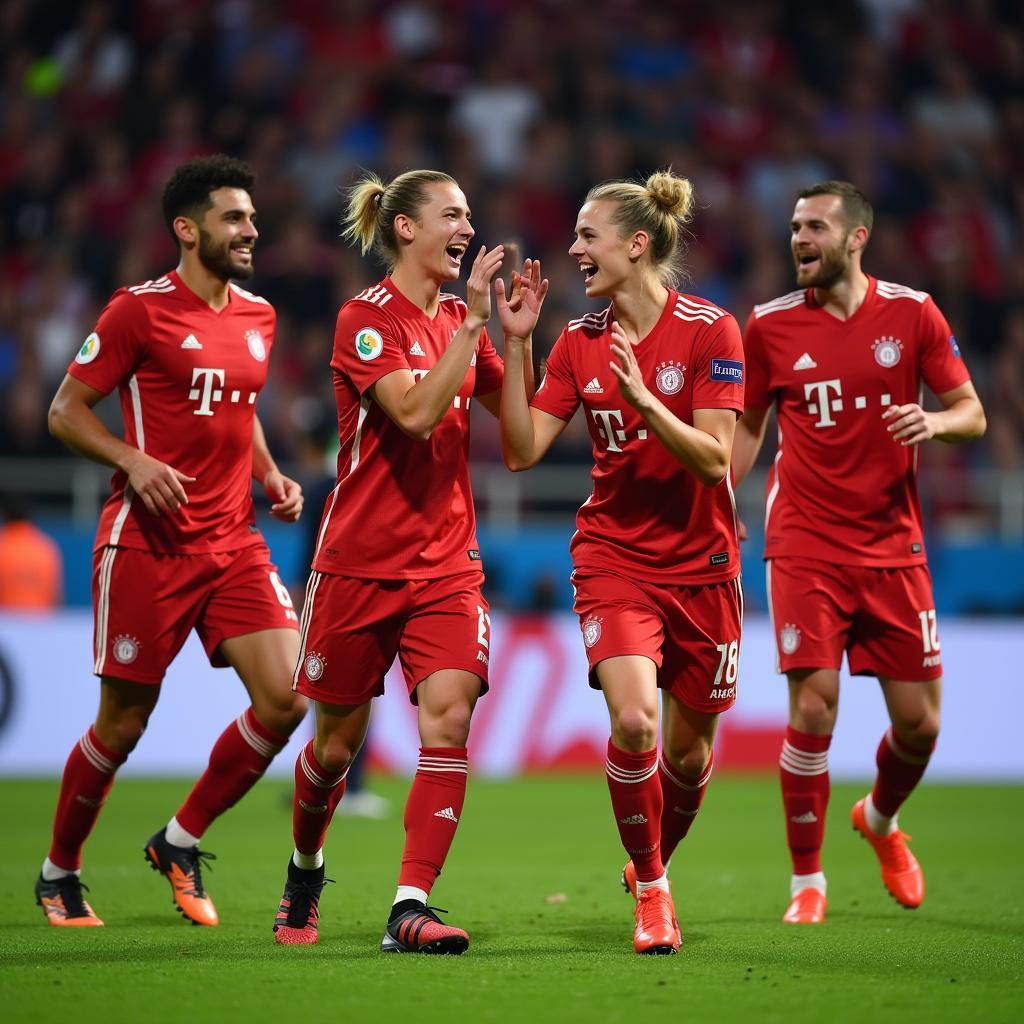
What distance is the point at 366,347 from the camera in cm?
555

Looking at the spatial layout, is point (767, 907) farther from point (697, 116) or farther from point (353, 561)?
point (697, 116)

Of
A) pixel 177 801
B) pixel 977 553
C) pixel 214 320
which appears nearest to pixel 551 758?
pixel 177 801

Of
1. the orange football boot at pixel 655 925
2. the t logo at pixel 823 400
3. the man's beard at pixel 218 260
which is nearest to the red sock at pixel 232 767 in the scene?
the orange football boot at pixel 655 925

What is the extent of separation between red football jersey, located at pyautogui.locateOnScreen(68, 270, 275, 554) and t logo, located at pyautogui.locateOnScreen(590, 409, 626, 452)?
1.40 meters

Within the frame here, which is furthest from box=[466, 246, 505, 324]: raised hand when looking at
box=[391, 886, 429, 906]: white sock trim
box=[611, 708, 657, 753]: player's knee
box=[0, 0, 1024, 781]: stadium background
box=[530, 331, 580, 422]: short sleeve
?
box=[0, 0, 1024, 781]: stadium background

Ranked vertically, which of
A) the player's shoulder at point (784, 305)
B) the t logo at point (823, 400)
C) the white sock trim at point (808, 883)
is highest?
the player's shoulder at point (784, 305)

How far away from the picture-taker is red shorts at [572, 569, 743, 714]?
18.4 ft

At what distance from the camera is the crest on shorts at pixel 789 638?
6.51 m

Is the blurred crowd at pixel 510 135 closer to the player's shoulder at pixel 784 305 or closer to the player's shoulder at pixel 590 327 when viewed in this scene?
the player's shoulder at pixel 784 305

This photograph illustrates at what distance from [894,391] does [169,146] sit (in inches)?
450

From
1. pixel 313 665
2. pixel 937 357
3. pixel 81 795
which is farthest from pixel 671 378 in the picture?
pixel 81 795

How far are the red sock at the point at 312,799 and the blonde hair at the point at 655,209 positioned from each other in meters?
2.11

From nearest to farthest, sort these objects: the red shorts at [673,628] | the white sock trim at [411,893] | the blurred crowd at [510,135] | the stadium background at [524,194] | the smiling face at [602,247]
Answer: the white sock trim at [411,893]
the red shorts at [673,628]
the smiling face at [602,247]
the stadium background at [524,194]
the blurred crowd at [510,135]

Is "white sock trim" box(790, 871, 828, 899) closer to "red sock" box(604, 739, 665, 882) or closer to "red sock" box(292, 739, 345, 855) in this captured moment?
"red sock" box(604, 739, 665, 882)
